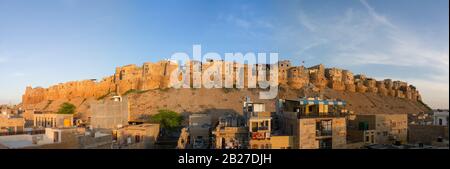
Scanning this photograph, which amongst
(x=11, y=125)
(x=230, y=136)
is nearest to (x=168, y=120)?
(x=11, y=125)

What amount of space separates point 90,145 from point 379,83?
71.2 metres

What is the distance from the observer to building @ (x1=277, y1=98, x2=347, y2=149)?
18688 mm

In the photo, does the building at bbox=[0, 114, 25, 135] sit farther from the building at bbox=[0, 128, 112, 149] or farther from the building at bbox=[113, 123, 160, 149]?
the building at bbox=[0, 128, 112, 149]

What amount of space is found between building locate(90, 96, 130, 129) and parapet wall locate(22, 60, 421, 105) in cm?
2850

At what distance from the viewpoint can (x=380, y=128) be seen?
995 inches

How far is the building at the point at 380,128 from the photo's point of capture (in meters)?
24.1

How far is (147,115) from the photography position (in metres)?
50.1

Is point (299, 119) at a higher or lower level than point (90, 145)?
higher

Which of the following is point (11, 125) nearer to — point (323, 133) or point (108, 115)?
point (108, 115)

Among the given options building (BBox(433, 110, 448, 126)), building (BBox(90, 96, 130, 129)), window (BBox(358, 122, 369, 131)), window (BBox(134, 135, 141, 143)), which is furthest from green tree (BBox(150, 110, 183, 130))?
building (BBox(433, 110, 448, 126))

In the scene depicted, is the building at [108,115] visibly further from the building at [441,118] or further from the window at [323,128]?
the building at [441,118]

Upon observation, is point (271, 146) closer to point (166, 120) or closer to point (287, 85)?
point (166, 120)

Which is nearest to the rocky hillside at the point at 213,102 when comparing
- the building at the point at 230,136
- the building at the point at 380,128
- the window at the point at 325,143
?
the building at the point at 380,128
